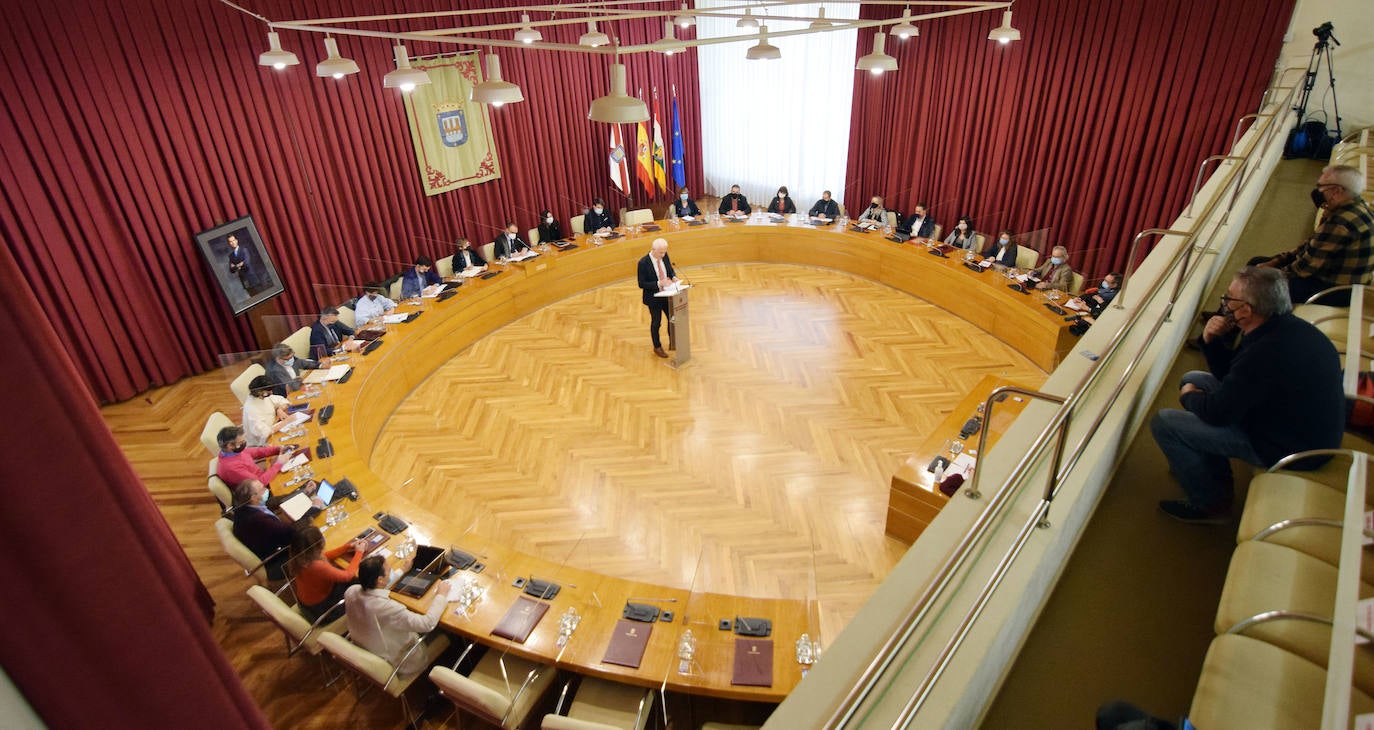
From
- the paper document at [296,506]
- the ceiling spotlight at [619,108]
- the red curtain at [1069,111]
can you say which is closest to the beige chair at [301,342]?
the paper document at [296,506]

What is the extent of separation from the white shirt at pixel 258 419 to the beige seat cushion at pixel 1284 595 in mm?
6151

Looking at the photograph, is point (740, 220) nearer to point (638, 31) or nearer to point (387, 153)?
point (638, 31)

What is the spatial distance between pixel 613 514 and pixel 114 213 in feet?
19.2

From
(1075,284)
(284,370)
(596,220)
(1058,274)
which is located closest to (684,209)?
(596,220)

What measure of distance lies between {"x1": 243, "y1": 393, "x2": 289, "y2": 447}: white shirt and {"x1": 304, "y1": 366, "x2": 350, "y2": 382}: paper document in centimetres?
54

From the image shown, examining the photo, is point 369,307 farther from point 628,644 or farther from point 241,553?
point 628,644

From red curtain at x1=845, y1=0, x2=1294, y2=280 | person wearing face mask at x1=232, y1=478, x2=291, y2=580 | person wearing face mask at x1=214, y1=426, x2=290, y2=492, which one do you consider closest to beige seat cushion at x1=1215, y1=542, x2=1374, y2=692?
person wearing face mask at x1=232, y1=478, x2=291, y2=580

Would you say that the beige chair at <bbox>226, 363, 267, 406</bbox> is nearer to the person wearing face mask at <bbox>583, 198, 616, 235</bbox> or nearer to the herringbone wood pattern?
the herringbone wood pattern

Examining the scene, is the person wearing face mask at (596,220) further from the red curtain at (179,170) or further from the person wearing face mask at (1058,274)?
the person wearing face mask at (1058,274)

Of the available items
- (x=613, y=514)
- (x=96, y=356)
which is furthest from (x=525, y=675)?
(x=96, y=356)

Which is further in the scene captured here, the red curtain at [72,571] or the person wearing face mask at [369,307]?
the person wearing face mask at [369,307]

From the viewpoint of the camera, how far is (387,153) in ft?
29.0

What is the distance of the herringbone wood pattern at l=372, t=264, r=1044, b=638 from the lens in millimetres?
5262

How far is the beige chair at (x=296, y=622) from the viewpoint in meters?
4.08
